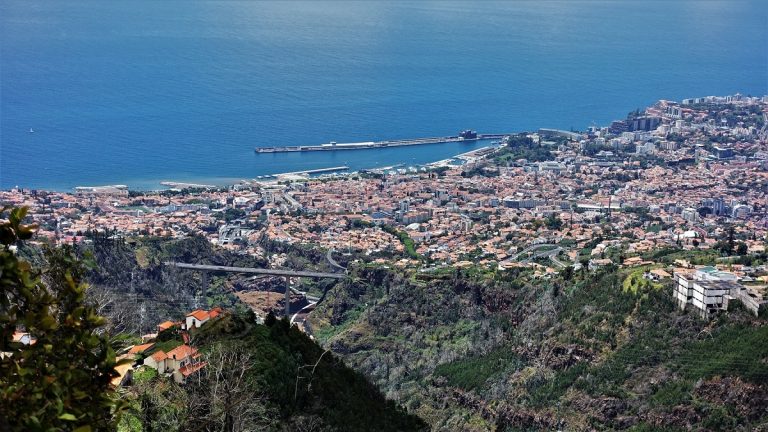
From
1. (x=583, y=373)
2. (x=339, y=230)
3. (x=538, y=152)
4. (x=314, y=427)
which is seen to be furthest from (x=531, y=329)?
(x=538, y=152)

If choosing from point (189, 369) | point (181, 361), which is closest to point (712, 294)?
point (181, 361)

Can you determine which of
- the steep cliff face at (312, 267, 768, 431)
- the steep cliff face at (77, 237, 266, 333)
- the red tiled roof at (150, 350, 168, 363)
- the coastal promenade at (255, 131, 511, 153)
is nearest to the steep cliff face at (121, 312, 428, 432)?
the red tiled roof at (150, 350, 168, 363)

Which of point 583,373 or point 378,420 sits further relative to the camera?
point 583,373

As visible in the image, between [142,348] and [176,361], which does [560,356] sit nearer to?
[142,348]

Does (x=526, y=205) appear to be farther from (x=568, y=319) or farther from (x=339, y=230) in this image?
(x=568, y=319)

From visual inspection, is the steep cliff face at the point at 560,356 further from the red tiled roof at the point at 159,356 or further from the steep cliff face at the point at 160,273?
the red tiled roof at the point at 159,356

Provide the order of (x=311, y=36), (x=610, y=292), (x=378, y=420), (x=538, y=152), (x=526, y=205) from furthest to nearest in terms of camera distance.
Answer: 1. (x=311, y=36)
2. (x=538, y=152)
3. (x=526, y=205)
4. (x=610, y=292)
5. (x=378, y=420)

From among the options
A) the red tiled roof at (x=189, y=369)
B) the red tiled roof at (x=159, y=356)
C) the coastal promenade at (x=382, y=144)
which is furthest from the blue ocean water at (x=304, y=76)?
the red tiled roof at (x=189, y=369)

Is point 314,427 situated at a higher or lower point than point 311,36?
lower
